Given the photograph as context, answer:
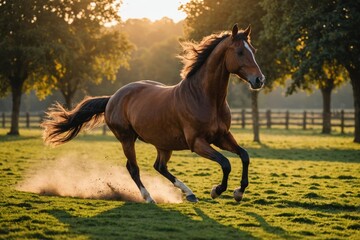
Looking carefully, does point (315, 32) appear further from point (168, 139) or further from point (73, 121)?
point (168, 139)

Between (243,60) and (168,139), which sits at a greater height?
(243,60)

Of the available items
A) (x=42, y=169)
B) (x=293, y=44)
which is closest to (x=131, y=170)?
(x=42, y=169)

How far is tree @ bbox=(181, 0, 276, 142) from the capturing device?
29.7 meters

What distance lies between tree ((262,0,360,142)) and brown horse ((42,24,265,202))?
584 inches

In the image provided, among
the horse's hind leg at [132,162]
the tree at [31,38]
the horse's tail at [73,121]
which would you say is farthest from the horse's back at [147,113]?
the tree at [31,38]

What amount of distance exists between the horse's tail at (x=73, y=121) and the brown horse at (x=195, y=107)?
88cm

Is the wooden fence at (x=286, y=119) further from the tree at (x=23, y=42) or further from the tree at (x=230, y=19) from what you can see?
the tree at (x=230, y=19)

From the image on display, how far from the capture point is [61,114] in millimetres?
12531

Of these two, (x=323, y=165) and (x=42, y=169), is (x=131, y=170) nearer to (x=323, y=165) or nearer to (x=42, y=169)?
(x=42, y=169)

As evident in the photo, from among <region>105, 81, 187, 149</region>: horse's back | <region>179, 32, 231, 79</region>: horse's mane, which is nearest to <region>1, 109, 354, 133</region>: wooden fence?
<region>105, 81, 187, 149</region>: horse's back

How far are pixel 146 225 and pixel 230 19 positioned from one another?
2317 cm

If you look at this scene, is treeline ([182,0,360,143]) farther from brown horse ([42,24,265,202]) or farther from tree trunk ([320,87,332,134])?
brown horse ([42,24,265,202])

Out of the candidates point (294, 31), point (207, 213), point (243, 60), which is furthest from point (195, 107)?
point (294, 31)

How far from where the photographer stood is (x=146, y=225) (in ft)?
25.9
